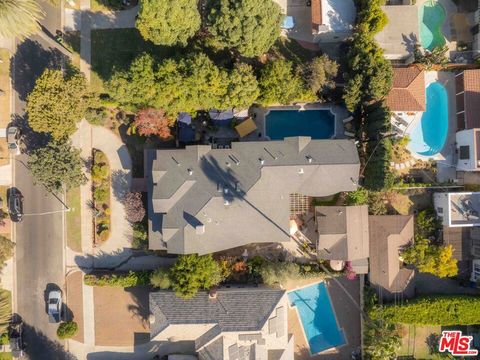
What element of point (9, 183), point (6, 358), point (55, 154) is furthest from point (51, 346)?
point (55, 154)

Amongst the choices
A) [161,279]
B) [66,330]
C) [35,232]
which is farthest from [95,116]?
[66,330]

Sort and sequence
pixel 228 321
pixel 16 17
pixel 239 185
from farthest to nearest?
pixel 228 321 < pixel 239 185 < pixel 16 17

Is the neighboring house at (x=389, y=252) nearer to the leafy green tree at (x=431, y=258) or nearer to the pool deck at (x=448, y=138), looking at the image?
the leafy green tree at (x=431, y=258)

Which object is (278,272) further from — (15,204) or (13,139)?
(13,139)

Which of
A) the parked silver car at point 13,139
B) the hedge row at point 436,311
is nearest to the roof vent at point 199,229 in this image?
the hedge row at point 436,311

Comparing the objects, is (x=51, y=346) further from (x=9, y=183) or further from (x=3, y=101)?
(x=3, y=101)
